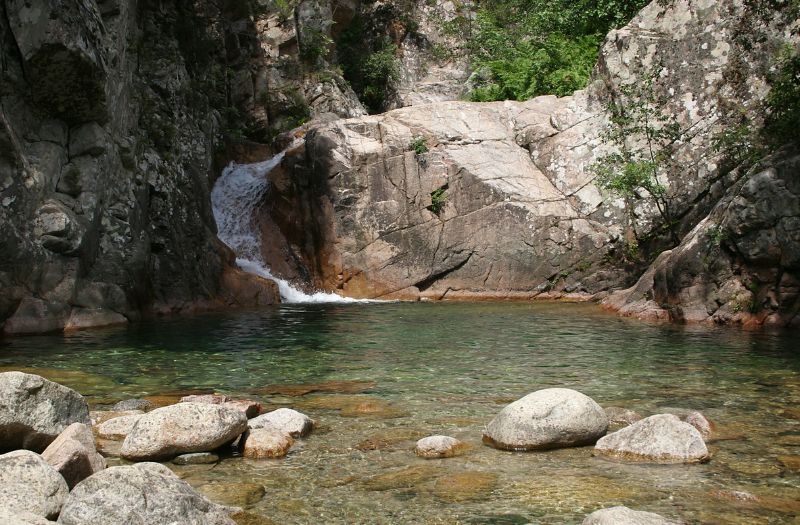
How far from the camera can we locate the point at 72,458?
4.59 m

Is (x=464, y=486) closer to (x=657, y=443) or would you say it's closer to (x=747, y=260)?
(x=657, y=443)

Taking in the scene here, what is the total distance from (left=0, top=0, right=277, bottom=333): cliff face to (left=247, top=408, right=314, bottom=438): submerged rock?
881 centimetres

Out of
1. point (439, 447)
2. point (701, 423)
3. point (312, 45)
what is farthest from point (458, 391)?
point (312, 45)

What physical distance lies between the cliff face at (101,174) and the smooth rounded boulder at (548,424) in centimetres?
1058

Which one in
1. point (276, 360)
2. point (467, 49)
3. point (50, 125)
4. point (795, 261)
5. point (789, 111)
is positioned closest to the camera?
point (276, 360)

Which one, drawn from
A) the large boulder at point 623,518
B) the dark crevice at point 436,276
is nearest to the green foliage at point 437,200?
the dark crevice at point 436,276

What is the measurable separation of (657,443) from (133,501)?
380 centimetres

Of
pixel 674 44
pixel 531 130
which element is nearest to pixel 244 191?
pixel 531 130

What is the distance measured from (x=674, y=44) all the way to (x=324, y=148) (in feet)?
35.2

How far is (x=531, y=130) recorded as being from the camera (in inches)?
906

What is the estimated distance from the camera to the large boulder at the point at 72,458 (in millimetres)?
4559

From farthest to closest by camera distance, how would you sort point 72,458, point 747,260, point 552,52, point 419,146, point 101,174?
point 552,52
point 419,146
point 101,174
point 747,260
point 72,458

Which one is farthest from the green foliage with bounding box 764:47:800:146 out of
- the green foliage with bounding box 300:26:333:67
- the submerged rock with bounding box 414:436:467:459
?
the green foliage with bounding box 300:26:333:67

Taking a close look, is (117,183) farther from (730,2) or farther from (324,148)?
(730,2)
